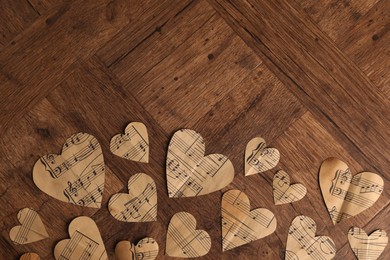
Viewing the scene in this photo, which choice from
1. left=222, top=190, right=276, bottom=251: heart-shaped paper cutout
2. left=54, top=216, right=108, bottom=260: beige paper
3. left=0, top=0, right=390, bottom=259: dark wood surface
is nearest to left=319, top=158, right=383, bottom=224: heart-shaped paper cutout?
left=0, top=0, right=390, bottom=259: dark wood surface

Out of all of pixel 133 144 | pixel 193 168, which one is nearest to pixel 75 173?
pixel 133 144

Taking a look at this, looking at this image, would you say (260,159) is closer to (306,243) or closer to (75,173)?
(306,243)

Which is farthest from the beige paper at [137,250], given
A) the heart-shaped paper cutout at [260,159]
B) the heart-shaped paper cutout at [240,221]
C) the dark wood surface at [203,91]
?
the heart-shaped paper cutout at [260,159]

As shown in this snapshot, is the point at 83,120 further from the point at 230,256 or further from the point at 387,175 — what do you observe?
the point at 387,175

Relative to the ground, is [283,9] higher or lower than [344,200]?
higher

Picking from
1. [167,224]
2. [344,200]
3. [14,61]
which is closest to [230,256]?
[167,224]
